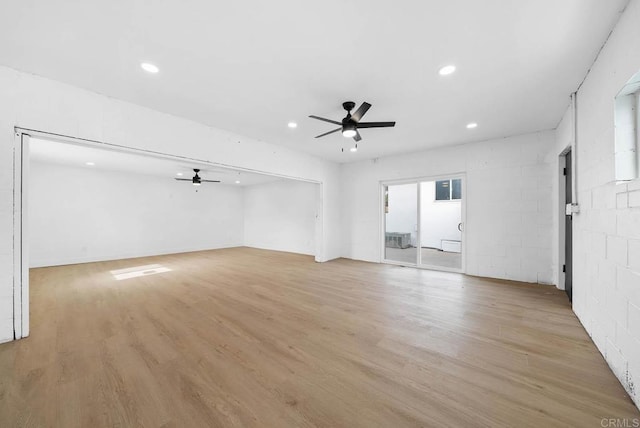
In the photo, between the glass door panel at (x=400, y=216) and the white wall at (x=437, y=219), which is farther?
the white wall at (x=437, y=219)

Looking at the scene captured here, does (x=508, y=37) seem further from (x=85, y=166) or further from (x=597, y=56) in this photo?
(x=85, y=166)

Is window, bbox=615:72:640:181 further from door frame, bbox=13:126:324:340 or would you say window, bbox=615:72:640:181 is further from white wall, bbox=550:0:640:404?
door frame, bbox=13:126:324:340

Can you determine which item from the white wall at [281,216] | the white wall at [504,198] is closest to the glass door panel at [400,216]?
the white wall at [504,198]

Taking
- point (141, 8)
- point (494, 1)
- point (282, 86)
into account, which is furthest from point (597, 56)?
point (141, 8)

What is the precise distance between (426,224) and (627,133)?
6554 mm

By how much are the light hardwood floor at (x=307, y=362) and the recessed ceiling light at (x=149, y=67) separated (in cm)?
282

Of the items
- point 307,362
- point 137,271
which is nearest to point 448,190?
point 307,362

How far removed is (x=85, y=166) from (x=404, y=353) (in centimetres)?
871

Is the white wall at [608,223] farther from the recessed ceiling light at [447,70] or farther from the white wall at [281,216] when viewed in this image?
the white wall at [281,216]

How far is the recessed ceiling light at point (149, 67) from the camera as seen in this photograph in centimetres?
240

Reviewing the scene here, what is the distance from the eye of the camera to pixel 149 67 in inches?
96.5

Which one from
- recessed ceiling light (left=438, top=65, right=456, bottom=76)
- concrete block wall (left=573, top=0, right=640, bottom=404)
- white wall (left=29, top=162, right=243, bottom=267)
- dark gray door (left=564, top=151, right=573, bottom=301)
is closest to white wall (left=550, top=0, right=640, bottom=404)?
concrete block wall (left=573, top=0, right=640, bottom=404)

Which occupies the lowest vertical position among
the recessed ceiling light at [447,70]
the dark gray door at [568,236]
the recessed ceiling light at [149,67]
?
the dark gray door at [568,236]

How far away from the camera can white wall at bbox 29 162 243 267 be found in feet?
19.5
